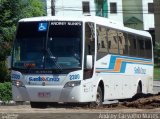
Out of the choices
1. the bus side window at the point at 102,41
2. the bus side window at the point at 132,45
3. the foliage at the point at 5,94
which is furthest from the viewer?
the foliage at the point at 5,94

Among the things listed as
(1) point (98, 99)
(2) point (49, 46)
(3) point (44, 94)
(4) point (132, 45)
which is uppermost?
(2) point (49, 46)

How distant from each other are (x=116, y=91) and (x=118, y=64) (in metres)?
1.10

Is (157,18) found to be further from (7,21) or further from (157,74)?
(7,21)

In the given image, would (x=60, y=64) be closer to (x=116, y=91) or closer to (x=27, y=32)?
(x=27, y=32)

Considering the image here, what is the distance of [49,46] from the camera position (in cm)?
1820

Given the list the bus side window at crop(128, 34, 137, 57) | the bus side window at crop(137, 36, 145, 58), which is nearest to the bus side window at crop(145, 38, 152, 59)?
the bus side window at crop(137, 36, 145, 58)

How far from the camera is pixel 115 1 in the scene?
78250 millimetres

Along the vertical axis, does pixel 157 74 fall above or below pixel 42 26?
below

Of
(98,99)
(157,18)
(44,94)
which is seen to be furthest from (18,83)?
(157,18)

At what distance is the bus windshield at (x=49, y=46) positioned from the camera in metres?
18.0

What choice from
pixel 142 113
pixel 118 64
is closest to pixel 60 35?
pixel 118 64

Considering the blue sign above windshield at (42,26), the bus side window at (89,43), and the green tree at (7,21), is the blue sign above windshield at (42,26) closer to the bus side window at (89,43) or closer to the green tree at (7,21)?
the bus side window at (89,43)

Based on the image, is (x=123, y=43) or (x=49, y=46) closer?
(x=49, y=46)

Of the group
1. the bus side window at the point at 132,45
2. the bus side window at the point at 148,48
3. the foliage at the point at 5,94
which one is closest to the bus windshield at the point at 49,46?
the bus side window at the point at 132,45
